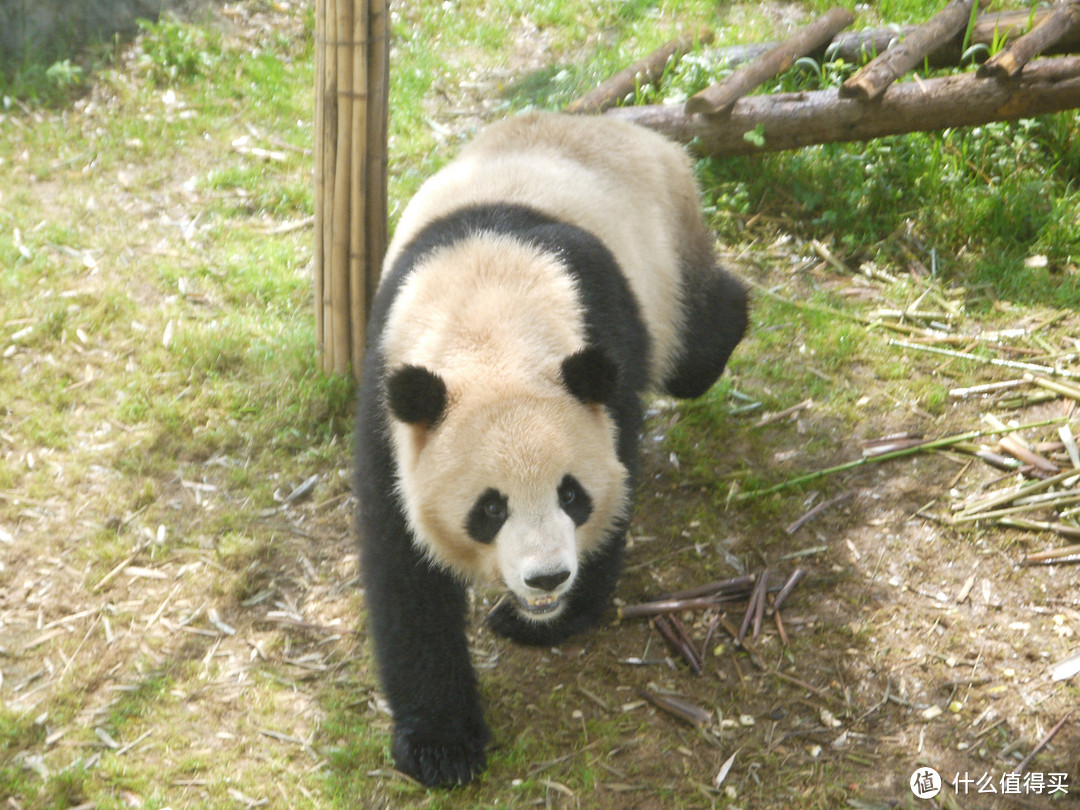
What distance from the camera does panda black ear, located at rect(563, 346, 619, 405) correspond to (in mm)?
2953

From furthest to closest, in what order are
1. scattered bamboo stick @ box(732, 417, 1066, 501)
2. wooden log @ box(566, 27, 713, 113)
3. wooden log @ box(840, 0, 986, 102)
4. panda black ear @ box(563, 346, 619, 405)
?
wooden log @ box(566, 27, 713, 113), wooden log @ box(840, 0, 986, 102), scattered bamboo stick @ box(732, 417, 1066, 501), panda black ear @ box(563, 346, 619, 405)

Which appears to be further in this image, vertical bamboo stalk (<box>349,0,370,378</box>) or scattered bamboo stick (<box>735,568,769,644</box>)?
vertical bamboo stalk (<box>349,0,370,378</box>)

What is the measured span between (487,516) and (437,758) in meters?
0.89

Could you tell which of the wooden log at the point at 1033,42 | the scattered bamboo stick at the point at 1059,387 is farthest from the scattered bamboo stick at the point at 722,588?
the wooden log at the point at 1033,42

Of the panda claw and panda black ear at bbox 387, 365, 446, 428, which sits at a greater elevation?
panda black ear at bbox 387, 365, 446, 428

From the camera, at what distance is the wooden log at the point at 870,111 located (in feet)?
17.1

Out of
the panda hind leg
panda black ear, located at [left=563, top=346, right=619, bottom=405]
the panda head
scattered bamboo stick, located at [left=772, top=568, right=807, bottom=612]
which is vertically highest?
panda black ear, located at [left=563, top=346, right=619, bottom=405]

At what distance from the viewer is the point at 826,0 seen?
24.2 ft

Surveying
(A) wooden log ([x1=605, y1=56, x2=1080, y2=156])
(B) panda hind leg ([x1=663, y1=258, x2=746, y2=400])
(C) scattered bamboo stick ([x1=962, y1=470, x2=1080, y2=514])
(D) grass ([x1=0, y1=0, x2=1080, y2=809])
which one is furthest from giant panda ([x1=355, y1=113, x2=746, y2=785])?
(A) wooden log ([x1=605, y1=56, x2=1080, y2=156])

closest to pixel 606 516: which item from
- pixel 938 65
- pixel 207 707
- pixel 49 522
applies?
pixel 207 707

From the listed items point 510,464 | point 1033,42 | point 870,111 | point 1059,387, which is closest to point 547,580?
point 510,464

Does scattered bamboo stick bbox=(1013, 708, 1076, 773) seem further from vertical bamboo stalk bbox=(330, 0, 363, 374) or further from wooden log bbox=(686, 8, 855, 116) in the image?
wooden log bbox=(686, 8, 855, 116)

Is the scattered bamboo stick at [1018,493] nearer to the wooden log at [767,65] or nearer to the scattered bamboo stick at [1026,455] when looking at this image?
the scattered bamboo stick at [1026,455]

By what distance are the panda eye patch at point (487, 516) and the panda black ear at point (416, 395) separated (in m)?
0.29
